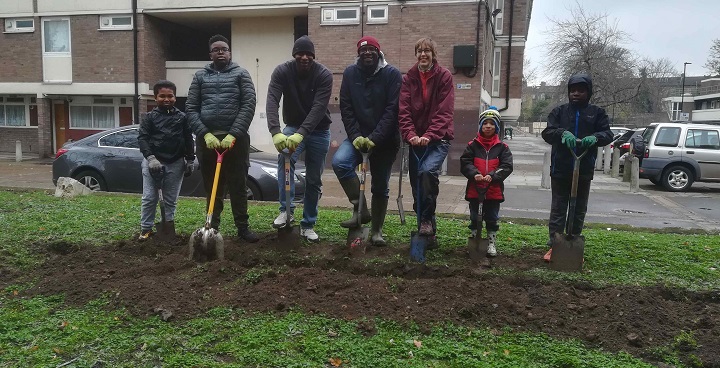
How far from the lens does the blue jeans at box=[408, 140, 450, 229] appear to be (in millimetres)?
4926

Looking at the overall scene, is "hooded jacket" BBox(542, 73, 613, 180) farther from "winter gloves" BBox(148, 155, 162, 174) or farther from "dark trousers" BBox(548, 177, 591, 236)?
"winter gloves" BBox(148, 155, 162, 174)

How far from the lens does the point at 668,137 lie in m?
14.9

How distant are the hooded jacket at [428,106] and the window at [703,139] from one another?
12.6 m

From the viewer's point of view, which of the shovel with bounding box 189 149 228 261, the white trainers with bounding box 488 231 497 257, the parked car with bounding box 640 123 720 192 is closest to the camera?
the shovel with bounding box 189 149 228 261

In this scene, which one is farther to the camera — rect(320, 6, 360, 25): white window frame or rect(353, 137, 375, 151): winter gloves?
rect(320, 6, 360, 25): white window frame

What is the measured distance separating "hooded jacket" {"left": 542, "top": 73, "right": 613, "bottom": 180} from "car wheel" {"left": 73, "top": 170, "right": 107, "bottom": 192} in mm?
8307

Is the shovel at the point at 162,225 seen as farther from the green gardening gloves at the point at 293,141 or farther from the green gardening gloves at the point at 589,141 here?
the green gardening gloves at the point at 589,141

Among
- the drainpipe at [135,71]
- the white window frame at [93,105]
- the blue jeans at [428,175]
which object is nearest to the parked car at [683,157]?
the blue jeans at [428,175]

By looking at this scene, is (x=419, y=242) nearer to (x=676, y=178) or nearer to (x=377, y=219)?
(x=377, y=219)

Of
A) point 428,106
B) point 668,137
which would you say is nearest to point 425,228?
point 428,106

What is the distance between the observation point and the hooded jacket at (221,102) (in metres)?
5.25

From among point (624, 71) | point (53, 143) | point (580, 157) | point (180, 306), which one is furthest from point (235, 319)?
point (624, 71)

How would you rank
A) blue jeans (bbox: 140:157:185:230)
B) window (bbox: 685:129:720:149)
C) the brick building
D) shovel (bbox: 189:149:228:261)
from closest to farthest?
shovel (bbox: 189:149:228:261), blue jeans (bbox: 140:157:185:230), window (bbox: 685:129:720:149), the brick building

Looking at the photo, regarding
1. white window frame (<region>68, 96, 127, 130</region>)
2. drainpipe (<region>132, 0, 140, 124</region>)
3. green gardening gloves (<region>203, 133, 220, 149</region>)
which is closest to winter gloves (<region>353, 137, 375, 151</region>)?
green gardening gloves (<region>203, 133, 220, 149</region>)
